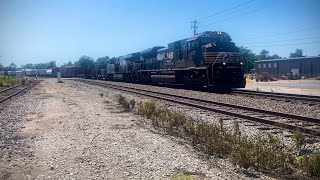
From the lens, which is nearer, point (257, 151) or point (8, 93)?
point (257, 151)

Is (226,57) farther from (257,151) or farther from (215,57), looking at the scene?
(257,151)

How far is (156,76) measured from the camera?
33.2 m

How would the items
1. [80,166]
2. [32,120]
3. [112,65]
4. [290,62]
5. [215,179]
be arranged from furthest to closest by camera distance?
[290,62], [112,65], [32,120], [80,166], [215,179]

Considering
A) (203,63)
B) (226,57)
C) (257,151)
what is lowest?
(257,151)

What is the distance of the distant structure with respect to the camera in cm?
5660

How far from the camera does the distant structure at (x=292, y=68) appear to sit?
56.6 meters

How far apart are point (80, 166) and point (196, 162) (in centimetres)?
202

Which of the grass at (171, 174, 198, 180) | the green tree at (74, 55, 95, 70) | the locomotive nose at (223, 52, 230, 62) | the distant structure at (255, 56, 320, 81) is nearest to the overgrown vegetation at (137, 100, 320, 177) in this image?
the grass at (171, 174, 198, 180)

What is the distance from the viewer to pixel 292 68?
62.8 m

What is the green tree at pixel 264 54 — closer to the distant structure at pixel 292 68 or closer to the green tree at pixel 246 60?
the green tree at pixel 246 60

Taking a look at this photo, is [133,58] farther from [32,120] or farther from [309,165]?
[309,165]

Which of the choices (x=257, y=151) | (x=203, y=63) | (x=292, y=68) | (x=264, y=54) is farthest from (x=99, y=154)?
(x=264, y=54)

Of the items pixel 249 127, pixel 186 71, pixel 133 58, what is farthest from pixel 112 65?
pixel 249 127

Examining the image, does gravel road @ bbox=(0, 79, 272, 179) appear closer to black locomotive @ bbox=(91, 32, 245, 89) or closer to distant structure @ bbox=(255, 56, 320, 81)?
black locomotive @ bbox=(91, 32, 245, 89)
